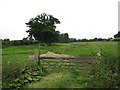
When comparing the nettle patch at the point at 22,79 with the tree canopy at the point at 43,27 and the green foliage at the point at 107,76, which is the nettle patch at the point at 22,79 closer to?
the green foliage at the point at 107,76

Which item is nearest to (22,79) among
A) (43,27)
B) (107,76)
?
(107,76)

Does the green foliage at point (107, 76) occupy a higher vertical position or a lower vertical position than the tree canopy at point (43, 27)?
lower

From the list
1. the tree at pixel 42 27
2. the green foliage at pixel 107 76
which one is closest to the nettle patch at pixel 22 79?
the green foliage at pixel 107 76

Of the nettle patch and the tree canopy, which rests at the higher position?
the tree canopy

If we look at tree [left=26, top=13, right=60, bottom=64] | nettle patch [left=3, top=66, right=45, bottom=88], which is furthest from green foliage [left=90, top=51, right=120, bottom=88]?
Result: tree [left=26, top=13, right=60, bottom=64]

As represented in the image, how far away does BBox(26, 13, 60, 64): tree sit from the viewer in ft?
128

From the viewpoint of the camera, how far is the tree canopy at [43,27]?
39.0 metres

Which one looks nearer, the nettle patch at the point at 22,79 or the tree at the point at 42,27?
the nettle patch at the point at 22,79

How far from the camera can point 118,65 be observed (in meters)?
5.53

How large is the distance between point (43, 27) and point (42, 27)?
1.35 ft

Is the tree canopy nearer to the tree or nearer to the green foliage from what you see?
the tree

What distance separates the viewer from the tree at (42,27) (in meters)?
39.0

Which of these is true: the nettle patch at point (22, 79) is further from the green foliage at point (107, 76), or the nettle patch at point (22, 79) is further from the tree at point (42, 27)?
the tree at point (42, 27)

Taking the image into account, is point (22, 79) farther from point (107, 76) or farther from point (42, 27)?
point (42, 27)
